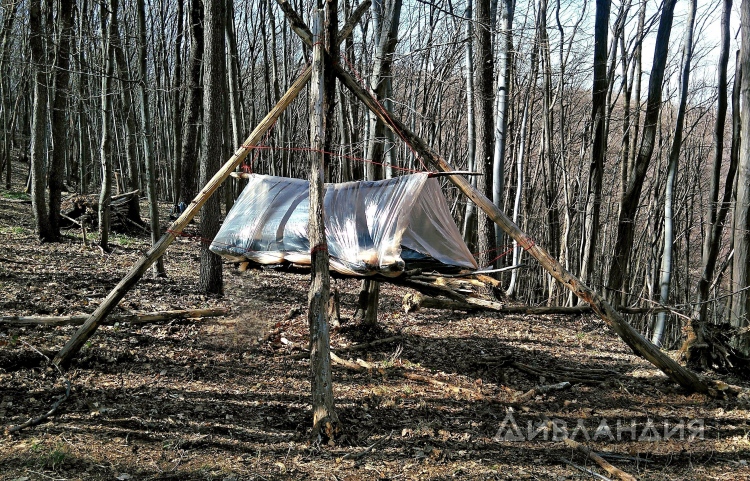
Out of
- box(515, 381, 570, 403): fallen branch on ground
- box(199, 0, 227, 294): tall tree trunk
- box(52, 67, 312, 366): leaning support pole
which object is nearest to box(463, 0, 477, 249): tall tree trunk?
box(199, 0, 227, 294): tall tree trunk

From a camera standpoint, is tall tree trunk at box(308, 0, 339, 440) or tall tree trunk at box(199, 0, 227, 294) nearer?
tall tree trunk at box(308, 0, 339, 440)

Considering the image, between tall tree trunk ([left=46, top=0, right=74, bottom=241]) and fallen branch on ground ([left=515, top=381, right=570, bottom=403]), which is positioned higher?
tall tree trunk ([left=46, top=0, right=74, bottom=241])

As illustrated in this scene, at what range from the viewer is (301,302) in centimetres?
855

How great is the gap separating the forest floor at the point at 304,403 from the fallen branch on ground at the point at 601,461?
6 centimetres

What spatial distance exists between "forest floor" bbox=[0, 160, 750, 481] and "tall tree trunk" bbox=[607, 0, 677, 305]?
1.81m

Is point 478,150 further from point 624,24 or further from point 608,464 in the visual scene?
point 608,464

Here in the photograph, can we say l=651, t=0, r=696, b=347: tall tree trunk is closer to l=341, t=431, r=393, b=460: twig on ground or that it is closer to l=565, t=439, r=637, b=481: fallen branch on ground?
l=565, t=439, r=637, b=481: fallen branch on ground

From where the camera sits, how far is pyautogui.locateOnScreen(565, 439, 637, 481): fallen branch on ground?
12.7 feet

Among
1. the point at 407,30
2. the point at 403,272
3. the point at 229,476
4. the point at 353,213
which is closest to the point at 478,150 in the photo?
the point at 353,213

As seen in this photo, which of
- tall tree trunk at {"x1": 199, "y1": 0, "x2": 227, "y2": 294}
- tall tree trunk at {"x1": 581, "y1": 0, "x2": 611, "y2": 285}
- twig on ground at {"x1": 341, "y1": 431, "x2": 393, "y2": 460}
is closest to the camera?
twig on ground at {"x1": 341, "y1": 431, "x2": 393, "y2": 460}

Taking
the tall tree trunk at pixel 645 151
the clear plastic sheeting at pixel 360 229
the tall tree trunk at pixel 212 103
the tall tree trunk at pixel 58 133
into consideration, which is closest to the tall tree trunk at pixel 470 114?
the tall tree trunk at pixel 645 151

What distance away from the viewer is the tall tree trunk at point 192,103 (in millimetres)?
11234

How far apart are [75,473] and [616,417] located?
4.48 metres

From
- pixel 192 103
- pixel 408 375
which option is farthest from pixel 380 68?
pixel 192 103
